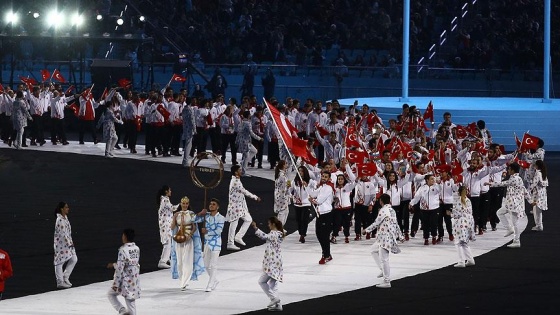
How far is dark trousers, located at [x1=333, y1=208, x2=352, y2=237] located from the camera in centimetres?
2241

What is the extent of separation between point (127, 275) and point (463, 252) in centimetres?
632

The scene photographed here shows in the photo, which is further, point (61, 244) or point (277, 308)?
point (61, 244)

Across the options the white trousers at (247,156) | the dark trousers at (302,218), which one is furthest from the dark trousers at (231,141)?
the dark trousers at (302,218)

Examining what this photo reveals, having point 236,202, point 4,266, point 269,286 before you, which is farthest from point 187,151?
point 4,266

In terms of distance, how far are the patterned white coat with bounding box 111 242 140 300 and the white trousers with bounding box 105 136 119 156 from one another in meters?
19.5

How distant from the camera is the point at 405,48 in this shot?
127 ft

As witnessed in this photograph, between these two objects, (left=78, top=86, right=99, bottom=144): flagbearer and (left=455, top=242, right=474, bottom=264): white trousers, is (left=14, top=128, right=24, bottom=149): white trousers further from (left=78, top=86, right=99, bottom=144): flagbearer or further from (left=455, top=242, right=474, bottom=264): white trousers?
(left=455, top=242, right=474, bottom=264): white trousers

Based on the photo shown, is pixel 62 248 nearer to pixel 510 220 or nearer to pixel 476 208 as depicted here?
pixel 510 220

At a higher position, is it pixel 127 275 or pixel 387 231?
pixel 387 231

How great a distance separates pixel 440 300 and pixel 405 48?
848 inches

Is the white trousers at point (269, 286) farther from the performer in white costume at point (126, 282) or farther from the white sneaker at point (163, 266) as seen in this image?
the white sneaker at point (163, 266)

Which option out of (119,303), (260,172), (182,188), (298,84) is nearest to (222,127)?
(260,172)

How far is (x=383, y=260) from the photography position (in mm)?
18734

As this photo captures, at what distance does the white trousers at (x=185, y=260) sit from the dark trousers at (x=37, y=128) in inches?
819
